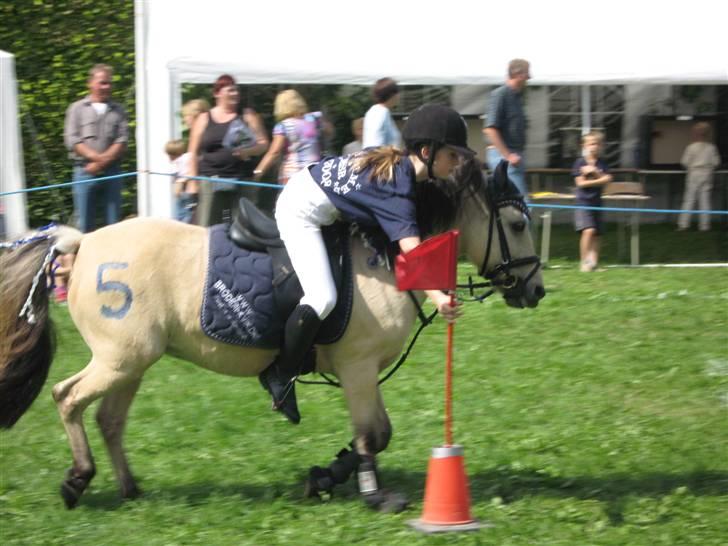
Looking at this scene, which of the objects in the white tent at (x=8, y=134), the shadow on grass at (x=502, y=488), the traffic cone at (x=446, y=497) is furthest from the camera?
the white tent at (x=8, y=134)

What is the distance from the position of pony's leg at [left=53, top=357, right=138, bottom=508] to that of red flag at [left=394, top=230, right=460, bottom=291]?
4.64 feet

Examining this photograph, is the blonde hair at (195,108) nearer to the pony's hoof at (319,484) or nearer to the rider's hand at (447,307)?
the pony's hoof at (319,484)

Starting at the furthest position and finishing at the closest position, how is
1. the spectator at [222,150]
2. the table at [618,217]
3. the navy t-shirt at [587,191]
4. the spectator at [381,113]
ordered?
the table at [618,217], the navy t-shirt at [587,191], the spectator at [381,113], the spectator at [222,150]

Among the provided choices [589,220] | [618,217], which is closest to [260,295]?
[589,220]

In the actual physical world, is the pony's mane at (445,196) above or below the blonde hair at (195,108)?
below

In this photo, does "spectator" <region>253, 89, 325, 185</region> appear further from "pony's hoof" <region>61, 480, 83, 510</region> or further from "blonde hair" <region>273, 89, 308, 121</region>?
"pony's hoof" <region>61, 480, 83, 510</region>

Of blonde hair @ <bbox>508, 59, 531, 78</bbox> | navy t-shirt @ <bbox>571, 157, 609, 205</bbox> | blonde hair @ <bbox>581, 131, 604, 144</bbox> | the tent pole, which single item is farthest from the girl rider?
blonde hair @ <bbox>581, 131, 604, 144</bbox>

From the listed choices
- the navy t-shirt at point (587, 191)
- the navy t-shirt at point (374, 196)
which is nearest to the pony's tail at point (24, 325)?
the navy t-shirt at point (374, 196)

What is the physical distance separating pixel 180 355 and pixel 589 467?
2232mm

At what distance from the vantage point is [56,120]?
17.0m

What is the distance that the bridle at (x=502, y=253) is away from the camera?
19.7 ft

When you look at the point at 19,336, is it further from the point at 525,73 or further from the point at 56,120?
the point at 56,120

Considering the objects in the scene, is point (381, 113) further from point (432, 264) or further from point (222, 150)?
point (432, 264)

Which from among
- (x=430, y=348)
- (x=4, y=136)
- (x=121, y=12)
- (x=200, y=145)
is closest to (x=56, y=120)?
(x=121, y=12)
